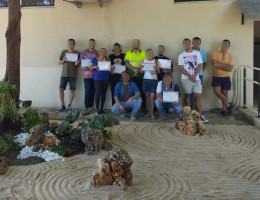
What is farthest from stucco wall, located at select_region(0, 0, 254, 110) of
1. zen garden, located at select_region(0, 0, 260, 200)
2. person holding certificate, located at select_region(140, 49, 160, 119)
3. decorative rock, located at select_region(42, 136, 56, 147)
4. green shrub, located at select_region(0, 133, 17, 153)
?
green shrub, located at select_region(0, 133, 17, 153)

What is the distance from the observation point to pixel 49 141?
4.96 meters

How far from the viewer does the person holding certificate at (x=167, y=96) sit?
271 inches

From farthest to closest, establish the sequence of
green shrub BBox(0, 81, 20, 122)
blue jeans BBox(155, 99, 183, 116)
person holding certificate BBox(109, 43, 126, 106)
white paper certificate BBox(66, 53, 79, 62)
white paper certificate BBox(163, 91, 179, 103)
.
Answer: white paper certificate BBox(66, 53, 79, 62), person holding certificate BBox(109, 43, 126, 106), blue jeans BBox(155, 99, 183, 116), white paper certificate BBox(163, 91, 179, 103), green shrub BBox(0, 81, 20, 122)

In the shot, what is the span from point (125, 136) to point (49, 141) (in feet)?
4.76

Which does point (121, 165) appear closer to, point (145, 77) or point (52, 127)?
point (52, 127)

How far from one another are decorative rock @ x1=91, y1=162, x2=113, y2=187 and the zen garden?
1 centimetres

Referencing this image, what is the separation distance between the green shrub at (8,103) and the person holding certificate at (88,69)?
268 centimetres

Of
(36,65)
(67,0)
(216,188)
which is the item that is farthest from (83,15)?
(216,188)

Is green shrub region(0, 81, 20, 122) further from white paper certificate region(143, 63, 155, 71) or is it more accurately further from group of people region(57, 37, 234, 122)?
white paper certificate region(143, 63, 155, 71)

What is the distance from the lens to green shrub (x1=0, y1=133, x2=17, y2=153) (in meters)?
4.75

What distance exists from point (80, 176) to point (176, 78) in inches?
190

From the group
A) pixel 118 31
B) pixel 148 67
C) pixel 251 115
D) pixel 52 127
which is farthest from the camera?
pixel 118 31

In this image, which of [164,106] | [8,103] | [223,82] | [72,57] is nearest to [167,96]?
[164,106]

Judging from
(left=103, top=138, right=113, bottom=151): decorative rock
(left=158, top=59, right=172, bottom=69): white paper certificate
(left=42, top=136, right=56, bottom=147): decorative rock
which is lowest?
(left=103, top=138, right=113, bottom=151): decorative rock
